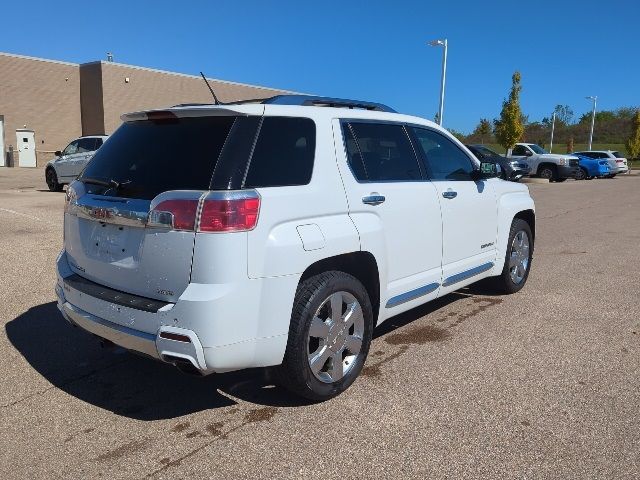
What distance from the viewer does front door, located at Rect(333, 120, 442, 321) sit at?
12.1ft

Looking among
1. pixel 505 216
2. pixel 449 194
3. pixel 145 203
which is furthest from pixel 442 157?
pixel 145 203

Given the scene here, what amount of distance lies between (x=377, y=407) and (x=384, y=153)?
5.78 feet

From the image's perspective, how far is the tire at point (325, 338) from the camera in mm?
3250

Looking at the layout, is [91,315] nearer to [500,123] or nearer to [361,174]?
[361,174]

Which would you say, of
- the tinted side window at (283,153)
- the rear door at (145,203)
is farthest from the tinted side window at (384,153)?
the rear door at (145,203)

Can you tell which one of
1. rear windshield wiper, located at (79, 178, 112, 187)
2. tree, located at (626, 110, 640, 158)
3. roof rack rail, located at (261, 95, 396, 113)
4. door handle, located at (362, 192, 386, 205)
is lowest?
door handle, located at (362, 192, 386, 205)

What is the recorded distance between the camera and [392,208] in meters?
3.92

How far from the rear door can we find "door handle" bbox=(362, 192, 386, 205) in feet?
3.38

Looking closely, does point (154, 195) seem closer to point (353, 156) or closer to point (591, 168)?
point (353, 156)

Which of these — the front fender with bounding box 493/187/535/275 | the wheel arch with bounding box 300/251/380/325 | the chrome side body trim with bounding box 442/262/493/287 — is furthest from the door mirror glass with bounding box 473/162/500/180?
the wheel arch with bounding box 300/251/380/325

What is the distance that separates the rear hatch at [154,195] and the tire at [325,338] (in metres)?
0.73

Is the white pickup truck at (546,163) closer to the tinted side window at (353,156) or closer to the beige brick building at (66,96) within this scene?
the beige brick building at (66,96)

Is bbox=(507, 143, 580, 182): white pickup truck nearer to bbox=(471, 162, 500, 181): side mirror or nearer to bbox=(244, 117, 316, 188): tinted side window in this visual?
bbox=(471, 162, 500, 181): side mirror

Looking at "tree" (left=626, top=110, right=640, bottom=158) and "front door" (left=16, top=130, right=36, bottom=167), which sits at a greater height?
"tree" (left=626, top=110, right=640, bottom=158)
